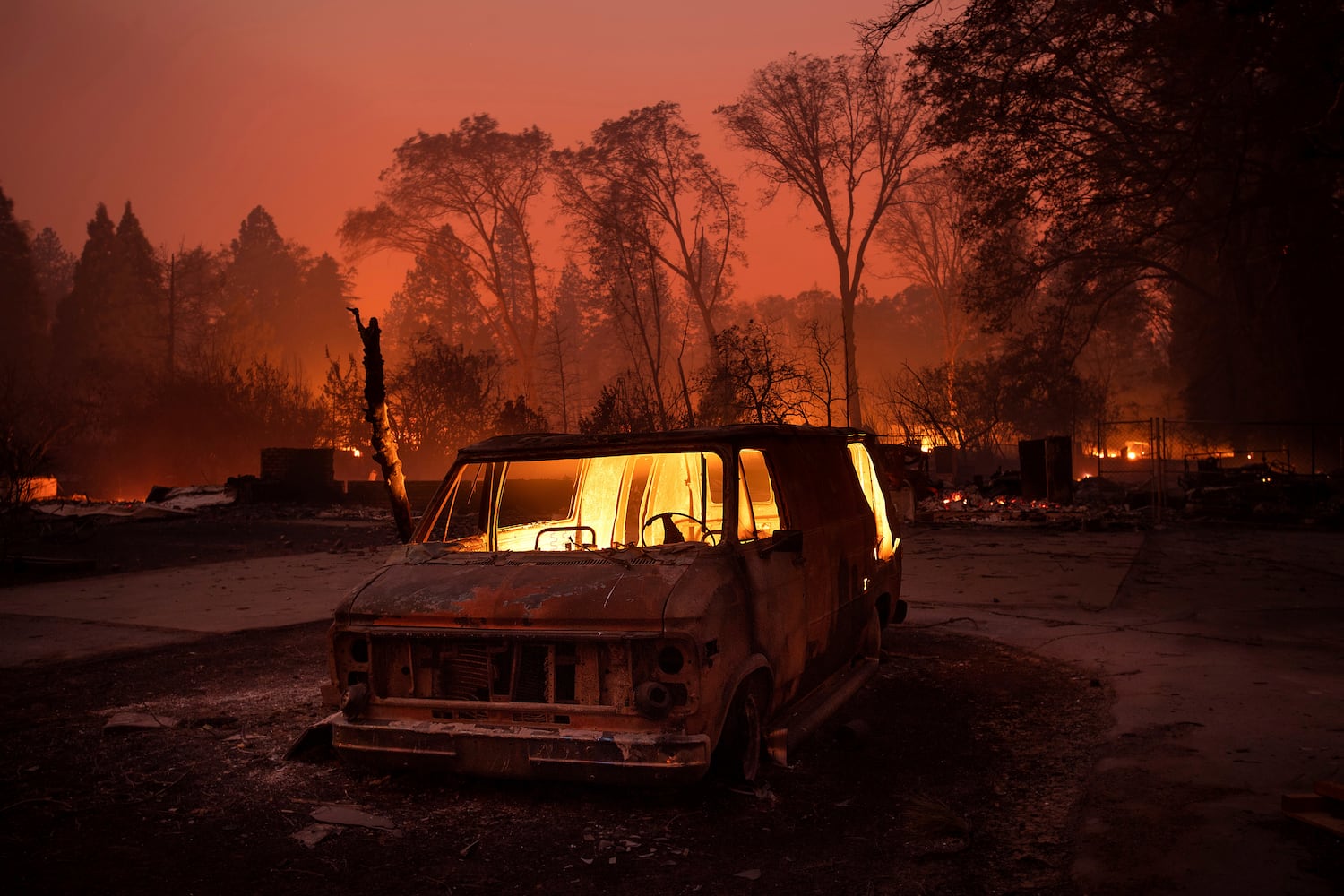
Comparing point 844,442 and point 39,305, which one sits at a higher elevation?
point 39,305

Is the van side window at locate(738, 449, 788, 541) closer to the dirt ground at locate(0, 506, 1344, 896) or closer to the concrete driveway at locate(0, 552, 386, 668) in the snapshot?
the dirt ground at locate(0, 506, 1344, 896)

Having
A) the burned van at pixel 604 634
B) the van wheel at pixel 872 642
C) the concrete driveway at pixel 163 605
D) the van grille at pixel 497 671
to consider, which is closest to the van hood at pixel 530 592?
the burned van at pixel 604 634

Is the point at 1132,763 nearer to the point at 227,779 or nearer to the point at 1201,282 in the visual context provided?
the point at 227,779

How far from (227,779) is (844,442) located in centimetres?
431

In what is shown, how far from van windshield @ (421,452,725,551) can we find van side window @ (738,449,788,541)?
21 cm

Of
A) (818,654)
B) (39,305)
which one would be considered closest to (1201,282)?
(818,654)

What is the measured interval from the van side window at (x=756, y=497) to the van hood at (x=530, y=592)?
54cm

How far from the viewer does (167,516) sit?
957 inches

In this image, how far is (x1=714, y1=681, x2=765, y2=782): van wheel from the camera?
4.54m

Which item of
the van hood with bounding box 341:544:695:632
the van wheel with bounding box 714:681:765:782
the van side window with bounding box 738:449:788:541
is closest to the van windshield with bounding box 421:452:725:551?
the van side window with bounding box 738:449:788:541

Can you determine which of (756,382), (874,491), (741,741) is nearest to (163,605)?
(874,491)

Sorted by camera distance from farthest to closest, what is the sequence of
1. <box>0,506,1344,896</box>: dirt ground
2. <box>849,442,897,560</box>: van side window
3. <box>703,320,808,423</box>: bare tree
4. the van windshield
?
1. <box>703,320,808,423</box>: bare tree
2. <box>849,442,897,560</box>: van side window
3. the van windshield
4. <box>0,506,1344,896</box>: dirt ground

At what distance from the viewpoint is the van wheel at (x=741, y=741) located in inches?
179

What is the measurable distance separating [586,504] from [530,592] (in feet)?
5.98
